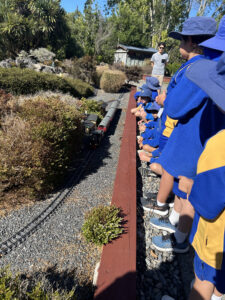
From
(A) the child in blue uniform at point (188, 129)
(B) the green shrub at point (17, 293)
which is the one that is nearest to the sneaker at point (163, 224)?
(A) the child in blue uniform at point (188, 129)

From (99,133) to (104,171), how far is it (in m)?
1.21

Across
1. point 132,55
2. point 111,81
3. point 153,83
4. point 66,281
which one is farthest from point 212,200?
point 132,55

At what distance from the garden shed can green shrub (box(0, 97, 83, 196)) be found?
3382 centimetres

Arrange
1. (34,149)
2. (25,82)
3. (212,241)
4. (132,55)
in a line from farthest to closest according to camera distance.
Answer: (132,55) → (25,82) → (34,149) → (212,241)

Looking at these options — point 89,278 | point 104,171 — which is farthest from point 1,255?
point 104,171

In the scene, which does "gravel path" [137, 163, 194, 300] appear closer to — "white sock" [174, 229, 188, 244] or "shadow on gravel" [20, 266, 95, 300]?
"white sock" [174, 229, 188, 244]

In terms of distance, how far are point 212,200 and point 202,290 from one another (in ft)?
2.43

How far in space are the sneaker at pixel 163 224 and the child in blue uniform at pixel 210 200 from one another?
3.78ft

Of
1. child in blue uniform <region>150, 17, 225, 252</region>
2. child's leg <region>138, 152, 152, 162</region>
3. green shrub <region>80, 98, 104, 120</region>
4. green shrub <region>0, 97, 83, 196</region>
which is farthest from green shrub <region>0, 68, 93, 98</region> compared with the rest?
child in blue uniform <region>150, 17, 225, 252</region>

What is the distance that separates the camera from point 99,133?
4770 millimetres

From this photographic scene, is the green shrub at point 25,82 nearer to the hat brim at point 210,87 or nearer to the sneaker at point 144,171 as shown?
the sneaker at point 144,171

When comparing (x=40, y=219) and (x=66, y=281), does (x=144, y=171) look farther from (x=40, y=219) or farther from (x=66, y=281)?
(x=66, y=281)

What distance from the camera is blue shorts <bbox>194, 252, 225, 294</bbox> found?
4.06ft

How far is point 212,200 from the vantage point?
1100 millimetres
